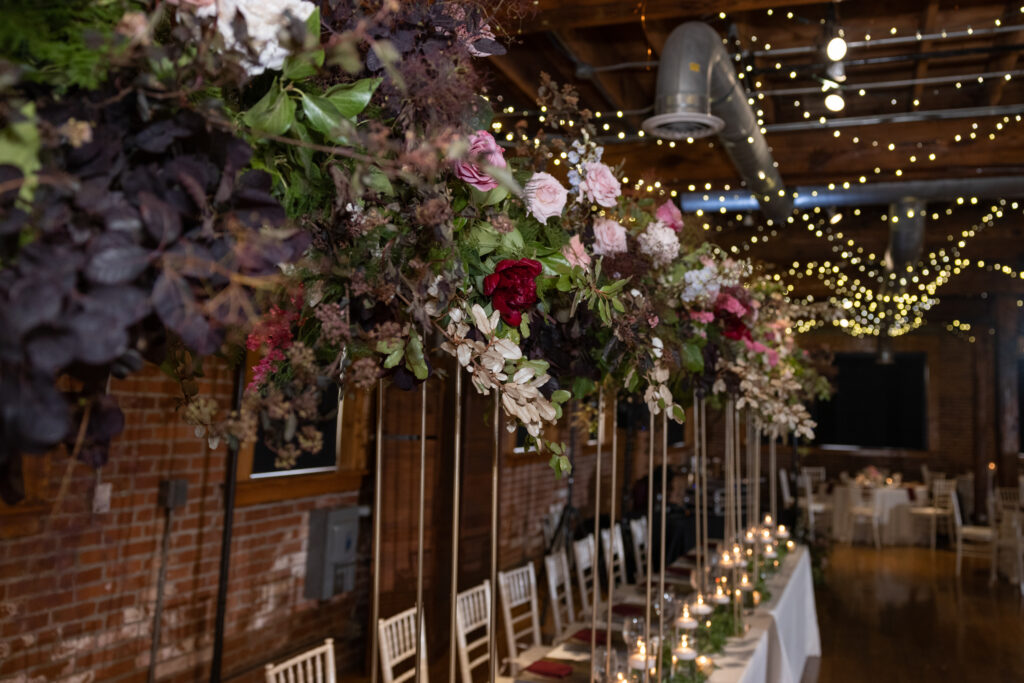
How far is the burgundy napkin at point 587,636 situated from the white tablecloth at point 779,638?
0.48 m

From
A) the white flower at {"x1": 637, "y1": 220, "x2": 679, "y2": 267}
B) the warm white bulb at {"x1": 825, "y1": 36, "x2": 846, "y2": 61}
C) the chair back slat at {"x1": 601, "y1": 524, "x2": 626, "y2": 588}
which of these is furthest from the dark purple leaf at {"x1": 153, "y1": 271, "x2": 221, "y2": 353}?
the chair back slat at {"x1": 601, "y1": 524, "x2": 626, "y2": 588}

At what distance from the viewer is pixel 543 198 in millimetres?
1191

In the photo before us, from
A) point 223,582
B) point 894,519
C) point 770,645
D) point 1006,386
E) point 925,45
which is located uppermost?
point 925,45

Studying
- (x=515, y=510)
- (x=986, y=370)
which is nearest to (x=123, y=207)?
(x=515, y=510)

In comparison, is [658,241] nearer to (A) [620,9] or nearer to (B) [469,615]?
(A) [620,9]

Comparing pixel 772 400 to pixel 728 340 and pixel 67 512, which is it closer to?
pixel 728 340

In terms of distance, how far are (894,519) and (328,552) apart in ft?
33.8

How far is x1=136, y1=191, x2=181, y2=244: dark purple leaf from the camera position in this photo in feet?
1.88

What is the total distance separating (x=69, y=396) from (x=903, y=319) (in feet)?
43.6

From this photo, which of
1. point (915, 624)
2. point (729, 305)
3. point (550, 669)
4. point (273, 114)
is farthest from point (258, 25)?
point (915, 624)

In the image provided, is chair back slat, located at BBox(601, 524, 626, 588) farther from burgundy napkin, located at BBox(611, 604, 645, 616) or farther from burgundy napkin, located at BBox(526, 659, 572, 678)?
burgundy napkin, located at BBox(526, 659, 572, 678)

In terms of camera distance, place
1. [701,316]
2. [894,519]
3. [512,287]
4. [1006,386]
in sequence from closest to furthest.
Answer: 1. [512,287]
2. [701,316]
3. [1006,386]
4. [894,519]

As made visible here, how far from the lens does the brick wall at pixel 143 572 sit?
2818 mm

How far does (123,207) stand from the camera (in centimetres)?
58
